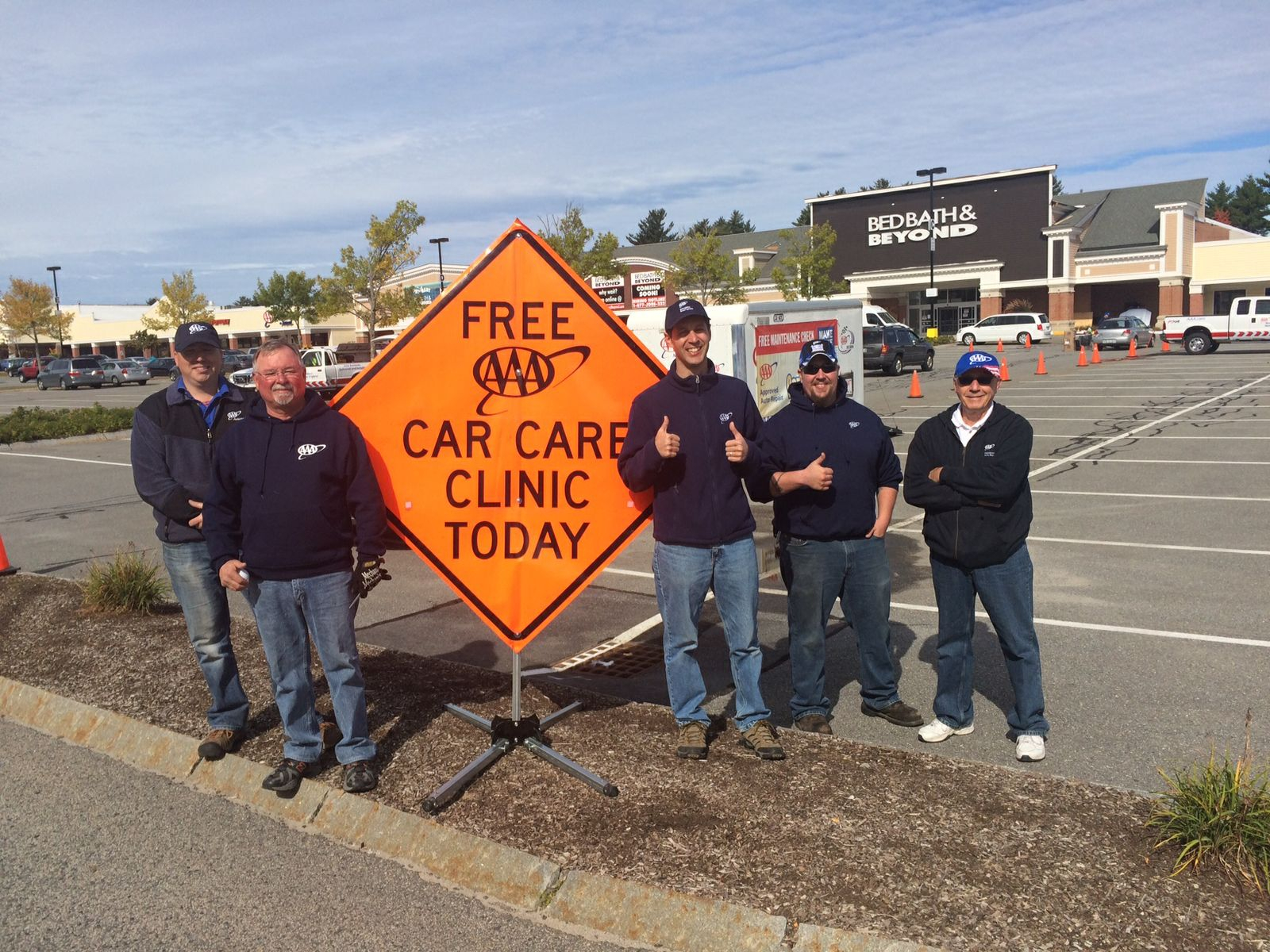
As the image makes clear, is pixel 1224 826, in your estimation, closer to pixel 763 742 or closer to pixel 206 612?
pixel 763 742

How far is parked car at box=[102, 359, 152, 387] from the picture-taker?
5700cm

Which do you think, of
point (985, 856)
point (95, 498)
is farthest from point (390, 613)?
point (95, 498)

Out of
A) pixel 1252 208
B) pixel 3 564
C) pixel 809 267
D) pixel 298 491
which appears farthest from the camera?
pixel 1252 208

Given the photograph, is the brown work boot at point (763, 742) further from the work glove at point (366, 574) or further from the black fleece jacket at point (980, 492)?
the work glove at point (366, 574)

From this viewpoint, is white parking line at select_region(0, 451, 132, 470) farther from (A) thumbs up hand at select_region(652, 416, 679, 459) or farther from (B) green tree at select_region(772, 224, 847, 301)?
(B) green tree at select_region(772, 224, 847, 301)

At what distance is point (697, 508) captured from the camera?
15.8ft

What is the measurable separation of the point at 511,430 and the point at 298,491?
3.50ft

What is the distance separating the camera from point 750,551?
16.1 feet

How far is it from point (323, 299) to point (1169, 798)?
5114 cm

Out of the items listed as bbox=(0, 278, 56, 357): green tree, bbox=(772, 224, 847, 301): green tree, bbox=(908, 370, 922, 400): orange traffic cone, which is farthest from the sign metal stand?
bbox=(0, 278, 56, 357): green tree

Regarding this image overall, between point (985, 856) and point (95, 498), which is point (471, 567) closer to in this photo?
point (985, 856)

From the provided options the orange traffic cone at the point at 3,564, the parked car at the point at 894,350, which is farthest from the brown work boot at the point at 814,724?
the parked car at the point at 894,350

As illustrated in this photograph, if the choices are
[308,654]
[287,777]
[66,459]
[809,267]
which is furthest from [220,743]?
[809,267]

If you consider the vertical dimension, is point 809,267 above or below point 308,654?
above
